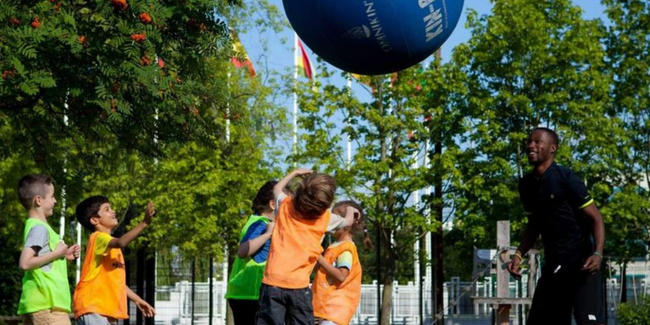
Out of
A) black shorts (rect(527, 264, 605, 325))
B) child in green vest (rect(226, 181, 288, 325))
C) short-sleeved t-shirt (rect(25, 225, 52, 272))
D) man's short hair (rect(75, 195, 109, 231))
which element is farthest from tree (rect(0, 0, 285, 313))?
black shorts (rect(527, 264, 605, 325))

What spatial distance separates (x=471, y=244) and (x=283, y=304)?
18346 millimetres

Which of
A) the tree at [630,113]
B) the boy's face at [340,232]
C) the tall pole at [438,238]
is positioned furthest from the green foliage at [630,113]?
the boy's face at [340,232]

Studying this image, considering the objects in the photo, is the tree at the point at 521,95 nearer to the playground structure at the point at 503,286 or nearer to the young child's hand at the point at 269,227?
the playground structure at the point at 503,286

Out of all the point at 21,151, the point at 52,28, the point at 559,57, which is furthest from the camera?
the point at 559,57

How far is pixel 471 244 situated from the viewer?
81.9 ft

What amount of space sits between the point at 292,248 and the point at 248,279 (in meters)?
1.04

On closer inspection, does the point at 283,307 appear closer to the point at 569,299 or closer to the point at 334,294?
the point at 334,294

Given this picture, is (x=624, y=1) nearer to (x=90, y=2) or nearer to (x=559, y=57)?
(x=559, y=57)

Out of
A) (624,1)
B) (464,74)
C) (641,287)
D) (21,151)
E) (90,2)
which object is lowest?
(641,287)

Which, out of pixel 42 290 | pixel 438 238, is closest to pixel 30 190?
pixel 42 290

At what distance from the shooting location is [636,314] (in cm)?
1675

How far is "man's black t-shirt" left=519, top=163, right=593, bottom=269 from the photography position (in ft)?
24.6

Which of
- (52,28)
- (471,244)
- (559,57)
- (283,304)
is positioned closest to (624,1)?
(559,57)

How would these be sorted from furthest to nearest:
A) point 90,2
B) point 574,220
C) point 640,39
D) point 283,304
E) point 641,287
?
point 641,287
point 640,39
point 90,2
point 574,220
point 283,304
